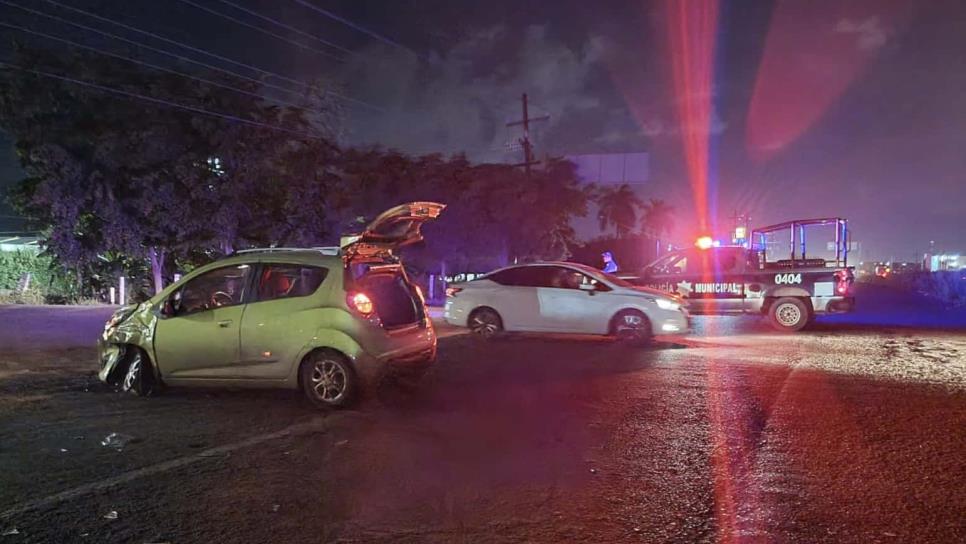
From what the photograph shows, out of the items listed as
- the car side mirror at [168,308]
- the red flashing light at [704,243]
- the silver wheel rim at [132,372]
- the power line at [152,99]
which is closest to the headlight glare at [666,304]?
the red flashing light at [704,243]

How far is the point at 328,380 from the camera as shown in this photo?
731cm

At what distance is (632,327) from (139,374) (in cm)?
805

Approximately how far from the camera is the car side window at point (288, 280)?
24.3 feet

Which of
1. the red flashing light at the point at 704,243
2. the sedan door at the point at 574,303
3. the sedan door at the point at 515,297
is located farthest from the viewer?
A: the red flashing light at the point at 704,243

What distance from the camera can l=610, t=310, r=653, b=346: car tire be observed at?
1260 cm

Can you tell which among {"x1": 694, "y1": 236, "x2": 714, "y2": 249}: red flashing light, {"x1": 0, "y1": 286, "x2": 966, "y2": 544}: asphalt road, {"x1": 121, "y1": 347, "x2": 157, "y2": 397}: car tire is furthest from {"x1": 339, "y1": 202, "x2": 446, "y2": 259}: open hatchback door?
{"x1": 694, "y1": 236, "x2": 714, "y2": 249}: red flashing light

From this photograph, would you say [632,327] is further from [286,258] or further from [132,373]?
[132,373]

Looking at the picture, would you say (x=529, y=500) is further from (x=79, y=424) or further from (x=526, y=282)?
(x=526, y=282)

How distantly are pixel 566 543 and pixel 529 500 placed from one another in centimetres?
72

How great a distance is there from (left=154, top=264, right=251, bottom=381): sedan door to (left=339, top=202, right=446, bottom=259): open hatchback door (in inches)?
47.1

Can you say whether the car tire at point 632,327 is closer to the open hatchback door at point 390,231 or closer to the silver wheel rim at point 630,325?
the silver wheel rim at point 630,325

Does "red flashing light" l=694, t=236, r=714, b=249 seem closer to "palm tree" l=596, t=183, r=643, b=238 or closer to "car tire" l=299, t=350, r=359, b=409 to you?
"car tire" l=299, t=350, r=359, b=409

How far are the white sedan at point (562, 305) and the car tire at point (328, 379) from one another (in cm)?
626

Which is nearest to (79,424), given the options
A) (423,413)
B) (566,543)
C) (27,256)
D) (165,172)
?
(423,413)
